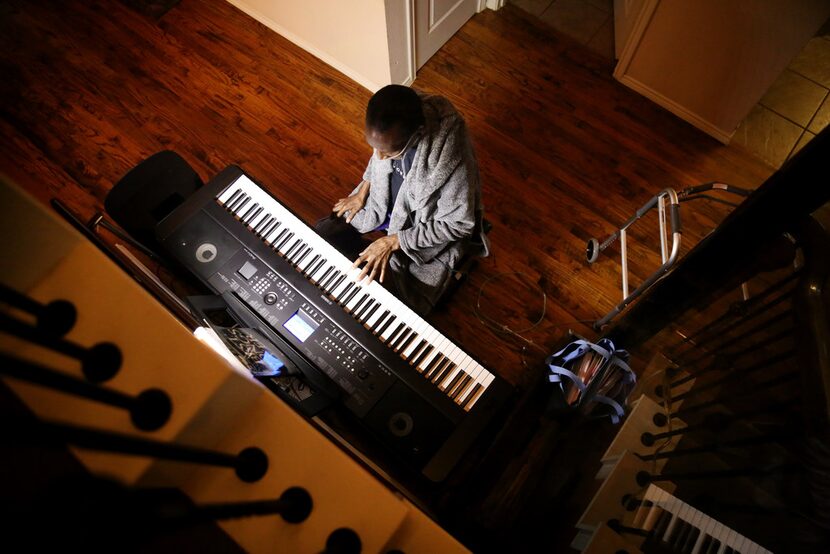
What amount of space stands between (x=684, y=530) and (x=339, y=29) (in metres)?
3.29

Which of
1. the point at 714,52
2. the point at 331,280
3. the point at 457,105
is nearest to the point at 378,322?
the point at 331,280

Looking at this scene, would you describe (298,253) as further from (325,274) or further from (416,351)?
(416,351)

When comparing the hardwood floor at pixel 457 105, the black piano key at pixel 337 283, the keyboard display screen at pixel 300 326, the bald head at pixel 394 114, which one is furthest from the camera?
the hardwood floor at pixel 457 105

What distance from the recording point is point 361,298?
182cm

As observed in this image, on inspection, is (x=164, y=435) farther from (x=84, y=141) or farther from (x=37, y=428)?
(x=84, y=141)

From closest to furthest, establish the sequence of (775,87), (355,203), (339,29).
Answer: (355,203) < (339,29) < (775,87)

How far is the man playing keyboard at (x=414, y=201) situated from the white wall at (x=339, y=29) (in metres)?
1.21

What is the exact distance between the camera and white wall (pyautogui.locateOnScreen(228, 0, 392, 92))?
9.25 feet

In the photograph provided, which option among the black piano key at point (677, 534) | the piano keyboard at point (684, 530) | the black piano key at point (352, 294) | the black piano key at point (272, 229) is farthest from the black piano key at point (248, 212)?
the black piano key at point (677, 534)

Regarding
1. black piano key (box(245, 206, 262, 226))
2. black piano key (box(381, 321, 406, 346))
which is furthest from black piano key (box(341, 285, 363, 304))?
black piano key (box(245, 206, 262, 226))

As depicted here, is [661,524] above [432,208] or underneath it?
underneath

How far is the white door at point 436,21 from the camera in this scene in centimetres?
303

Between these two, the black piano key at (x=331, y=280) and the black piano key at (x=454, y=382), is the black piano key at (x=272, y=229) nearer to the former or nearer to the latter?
the black piano key at (x=331, y=280)

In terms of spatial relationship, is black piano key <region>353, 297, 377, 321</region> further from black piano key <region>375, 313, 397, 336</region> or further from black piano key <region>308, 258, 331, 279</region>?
black piano key <region>308, 258, 331, 279</region>
